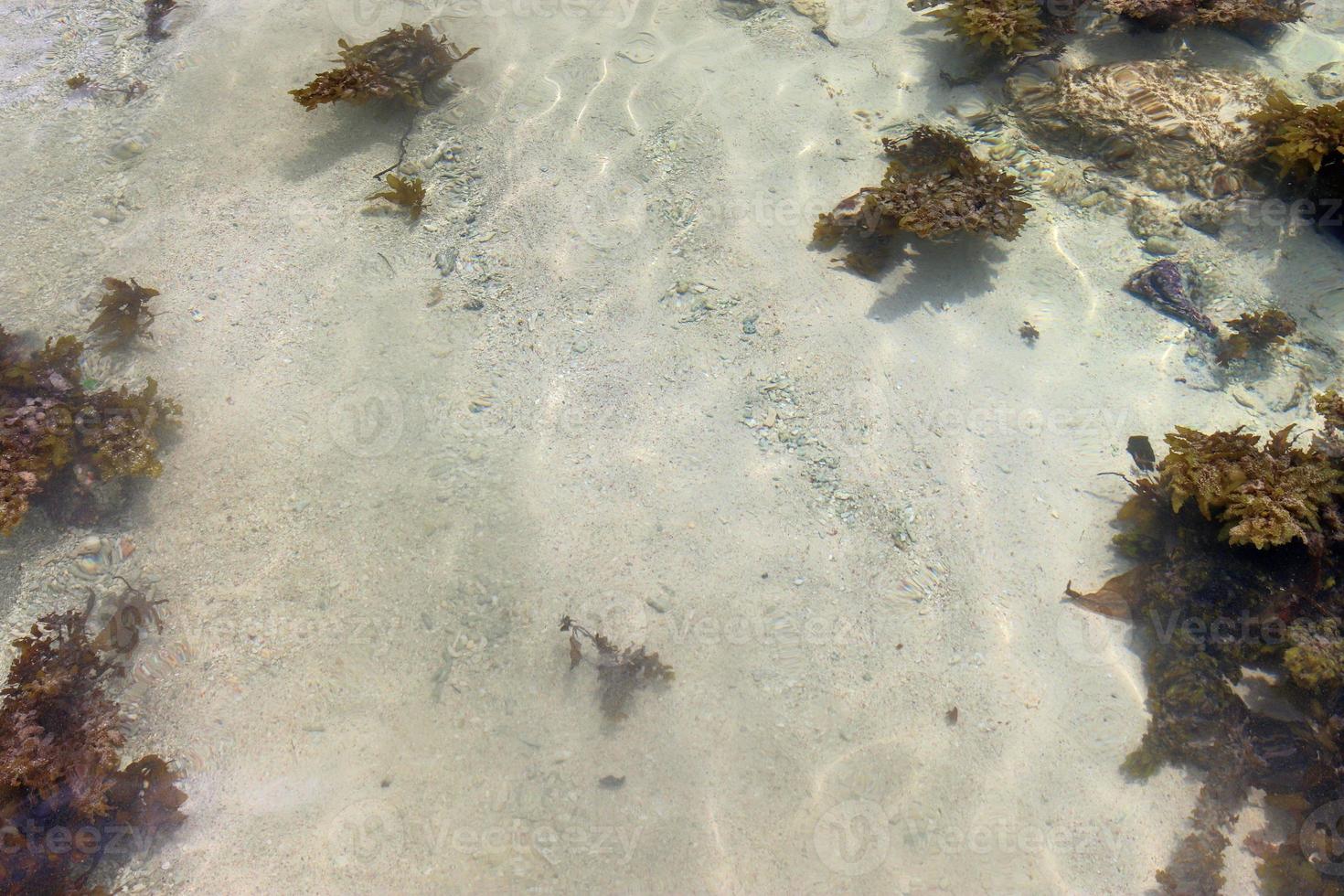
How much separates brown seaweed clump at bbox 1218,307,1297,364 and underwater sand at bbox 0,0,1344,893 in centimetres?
19

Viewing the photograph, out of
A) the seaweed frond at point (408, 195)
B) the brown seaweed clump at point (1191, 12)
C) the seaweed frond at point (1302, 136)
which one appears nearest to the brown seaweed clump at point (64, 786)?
the seaweed frond at point (408, 195)

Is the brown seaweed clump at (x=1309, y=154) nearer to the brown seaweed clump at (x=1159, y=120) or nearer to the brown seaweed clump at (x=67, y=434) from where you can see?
the brown seaweed clump at (x=1159, y=120)

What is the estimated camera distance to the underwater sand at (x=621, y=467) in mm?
3398

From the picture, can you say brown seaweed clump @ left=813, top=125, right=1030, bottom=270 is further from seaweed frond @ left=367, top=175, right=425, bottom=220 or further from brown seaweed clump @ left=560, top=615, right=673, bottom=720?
brown seaweed clump @ left=560, top=615, right=673, bottom=720

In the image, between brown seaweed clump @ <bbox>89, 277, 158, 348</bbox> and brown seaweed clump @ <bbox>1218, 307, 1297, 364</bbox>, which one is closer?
brown seaweed clump @ <bbox>1218, 307, 1297, 364</bbox>

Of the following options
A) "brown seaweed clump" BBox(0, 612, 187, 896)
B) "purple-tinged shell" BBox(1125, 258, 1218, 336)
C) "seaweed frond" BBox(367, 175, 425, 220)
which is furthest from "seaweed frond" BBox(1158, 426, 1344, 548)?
"brown seaweed clump" BBox(0, 612, 187, 896)

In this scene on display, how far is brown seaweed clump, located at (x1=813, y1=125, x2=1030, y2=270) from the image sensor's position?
15.5ft

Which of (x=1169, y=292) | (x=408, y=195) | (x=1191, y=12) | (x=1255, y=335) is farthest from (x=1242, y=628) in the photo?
(x=408, y=195)

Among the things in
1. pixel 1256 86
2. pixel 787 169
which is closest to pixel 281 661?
pixel 787 169

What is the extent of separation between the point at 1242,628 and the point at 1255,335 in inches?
81.7

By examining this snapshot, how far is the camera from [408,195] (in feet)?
17.1

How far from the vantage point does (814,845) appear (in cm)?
329

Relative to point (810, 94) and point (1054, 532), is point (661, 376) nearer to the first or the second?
point (1054, 532)

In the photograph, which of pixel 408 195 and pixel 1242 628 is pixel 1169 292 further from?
pixel 408 195
